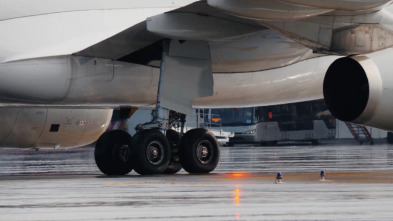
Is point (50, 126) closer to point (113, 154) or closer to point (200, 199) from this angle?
point (113, 154)

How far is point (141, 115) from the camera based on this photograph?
152 ft

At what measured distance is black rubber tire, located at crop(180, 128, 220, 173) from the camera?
18906 millimetres

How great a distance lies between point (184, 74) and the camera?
18.0 m

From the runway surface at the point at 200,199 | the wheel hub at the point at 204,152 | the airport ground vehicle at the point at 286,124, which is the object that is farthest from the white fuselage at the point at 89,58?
the airport ground vehicle at the point at 286,124

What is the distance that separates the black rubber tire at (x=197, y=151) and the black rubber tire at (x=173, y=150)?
0.37 ft

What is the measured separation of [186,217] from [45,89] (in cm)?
864

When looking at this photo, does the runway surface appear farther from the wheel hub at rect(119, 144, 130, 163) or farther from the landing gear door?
the wheel hub at rect(119, 144, 130, 163)

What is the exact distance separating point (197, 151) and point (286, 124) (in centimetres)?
3818

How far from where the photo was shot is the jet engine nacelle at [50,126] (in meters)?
20.3

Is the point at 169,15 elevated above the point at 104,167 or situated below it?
above

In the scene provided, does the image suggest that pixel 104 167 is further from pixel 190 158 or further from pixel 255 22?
pixel 255 22

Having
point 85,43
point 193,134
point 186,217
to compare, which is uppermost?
point 85,43

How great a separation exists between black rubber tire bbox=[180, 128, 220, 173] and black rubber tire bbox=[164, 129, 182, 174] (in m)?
0.11

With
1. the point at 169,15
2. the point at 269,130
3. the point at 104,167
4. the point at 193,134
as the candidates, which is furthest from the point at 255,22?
the point at 269,130
